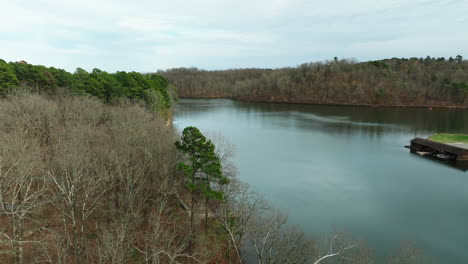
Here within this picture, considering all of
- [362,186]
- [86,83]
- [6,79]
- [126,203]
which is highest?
[6,79]

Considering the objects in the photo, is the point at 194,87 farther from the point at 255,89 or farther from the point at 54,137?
the point at 54,137

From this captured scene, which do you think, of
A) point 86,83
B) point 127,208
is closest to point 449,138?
point 127,208

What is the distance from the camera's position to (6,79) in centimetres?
3559

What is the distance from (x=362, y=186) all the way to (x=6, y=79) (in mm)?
42882

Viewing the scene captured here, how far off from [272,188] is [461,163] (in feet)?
89.4

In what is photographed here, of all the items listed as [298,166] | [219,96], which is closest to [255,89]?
[219,96]

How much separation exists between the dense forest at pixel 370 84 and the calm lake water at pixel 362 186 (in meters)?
59.7

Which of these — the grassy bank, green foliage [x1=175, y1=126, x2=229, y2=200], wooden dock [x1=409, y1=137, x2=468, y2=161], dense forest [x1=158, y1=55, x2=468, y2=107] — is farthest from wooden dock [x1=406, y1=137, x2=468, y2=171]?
dense forest [x1=158, y1=55, x2=468, y2=107]

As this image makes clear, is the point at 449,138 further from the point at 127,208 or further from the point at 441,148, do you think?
the point at 127,208

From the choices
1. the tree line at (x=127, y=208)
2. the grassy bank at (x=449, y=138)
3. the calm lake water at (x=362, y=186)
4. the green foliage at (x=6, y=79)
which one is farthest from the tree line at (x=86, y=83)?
the grassy bank at (x=449, y=138)

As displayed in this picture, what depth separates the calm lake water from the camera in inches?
774

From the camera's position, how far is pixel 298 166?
3384cm

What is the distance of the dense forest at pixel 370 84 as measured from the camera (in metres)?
106

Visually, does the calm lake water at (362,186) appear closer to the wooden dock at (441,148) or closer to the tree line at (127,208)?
the wooden dock at (441,148)
